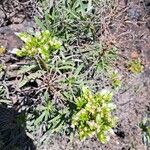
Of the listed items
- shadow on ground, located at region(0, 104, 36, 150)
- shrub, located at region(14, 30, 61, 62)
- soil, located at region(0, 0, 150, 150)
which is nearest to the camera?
shrub, located at region(14, 30, 61, 62)

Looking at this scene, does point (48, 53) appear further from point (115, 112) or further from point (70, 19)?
point (115, 112)

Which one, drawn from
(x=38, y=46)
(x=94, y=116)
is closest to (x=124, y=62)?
(x=94, y=116)

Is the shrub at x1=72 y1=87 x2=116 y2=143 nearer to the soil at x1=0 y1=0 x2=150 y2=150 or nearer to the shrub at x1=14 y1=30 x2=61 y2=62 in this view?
the shrub at x1=14 y1=30 x2=61 y2=62

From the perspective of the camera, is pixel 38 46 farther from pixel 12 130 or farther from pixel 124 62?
pixel 124 62

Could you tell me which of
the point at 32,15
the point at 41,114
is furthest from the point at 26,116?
the point at 32,15

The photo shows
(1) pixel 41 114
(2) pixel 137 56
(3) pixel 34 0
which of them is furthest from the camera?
(2) pixel 137 56

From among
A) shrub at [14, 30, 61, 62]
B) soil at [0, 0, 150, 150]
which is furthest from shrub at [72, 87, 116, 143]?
soil at [0, 0, 150, 150]
